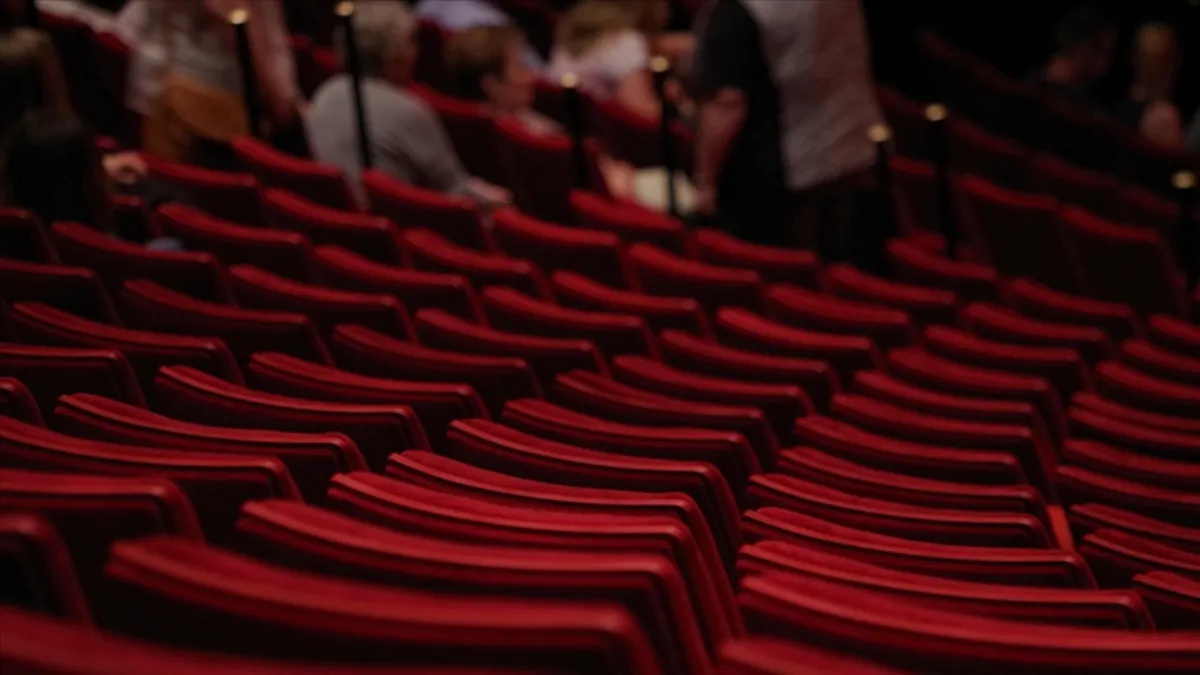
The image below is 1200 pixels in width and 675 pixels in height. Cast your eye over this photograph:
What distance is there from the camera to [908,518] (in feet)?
2.37

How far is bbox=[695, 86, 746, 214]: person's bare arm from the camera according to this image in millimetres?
1482

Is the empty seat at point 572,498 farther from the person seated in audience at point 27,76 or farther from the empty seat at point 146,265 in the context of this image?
the person seated in audience at point 27,76

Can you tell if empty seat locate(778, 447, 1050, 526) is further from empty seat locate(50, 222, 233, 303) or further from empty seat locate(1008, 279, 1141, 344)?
empty seat locate(1008, 279, 1141, 344)

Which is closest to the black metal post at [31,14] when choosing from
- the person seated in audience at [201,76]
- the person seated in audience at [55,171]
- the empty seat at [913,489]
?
the person seated in audience at [201,76]

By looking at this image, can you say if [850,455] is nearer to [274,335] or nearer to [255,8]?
[274,335]

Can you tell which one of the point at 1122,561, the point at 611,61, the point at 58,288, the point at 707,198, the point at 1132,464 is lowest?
the point at 1122,561

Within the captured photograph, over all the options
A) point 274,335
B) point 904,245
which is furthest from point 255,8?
point 274,335

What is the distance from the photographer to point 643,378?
956 mm

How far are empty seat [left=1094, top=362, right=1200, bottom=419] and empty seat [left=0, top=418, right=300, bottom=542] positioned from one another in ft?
2.04

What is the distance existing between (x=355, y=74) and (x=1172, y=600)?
912 millimetres

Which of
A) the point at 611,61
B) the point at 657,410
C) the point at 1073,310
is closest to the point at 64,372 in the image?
the point at 657,410

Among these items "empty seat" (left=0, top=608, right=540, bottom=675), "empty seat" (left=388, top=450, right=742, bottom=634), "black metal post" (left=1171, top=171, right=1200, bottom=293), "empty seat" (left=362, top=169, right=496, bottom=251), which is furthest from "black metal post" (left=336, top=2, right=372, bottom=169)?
"empty seat" (left=0, top=608, right=540, bottom=675)

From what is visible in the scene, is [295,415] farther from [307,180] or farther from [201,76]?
[201,76]

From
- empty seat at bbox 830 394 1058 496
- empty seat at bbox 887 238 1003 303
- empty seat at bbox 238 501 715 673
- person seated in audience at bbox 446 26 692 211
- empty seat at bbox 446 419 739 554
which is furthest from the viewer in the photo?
person seated in audience at bbox 446 26 692 211
